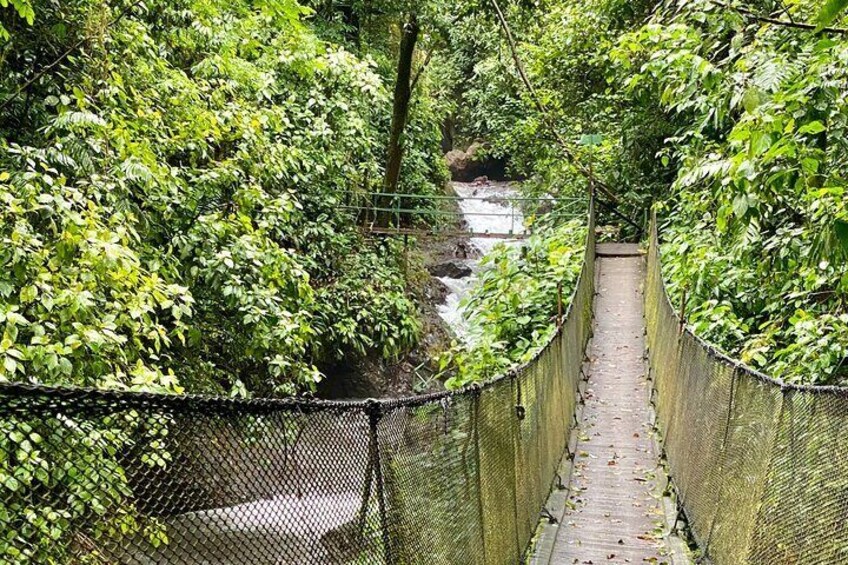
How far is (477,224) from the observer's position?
67.1 ft

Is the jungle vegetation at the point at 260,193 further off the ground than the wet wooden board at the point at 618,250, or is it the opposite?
the jungle vegetation at the point at 260,193

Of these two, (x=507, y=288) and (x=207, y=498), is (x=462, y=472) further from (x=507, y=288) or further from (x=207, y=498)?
(x=507, y=288)

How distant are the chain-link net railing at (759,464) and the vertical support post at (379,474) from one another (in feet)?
4.38

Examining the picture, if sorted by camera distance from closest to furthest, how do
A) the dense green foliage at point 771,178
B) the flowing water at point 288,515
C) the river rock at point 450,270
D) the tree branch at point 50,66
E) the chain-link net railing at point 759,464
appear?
1. the flowing water at point 288,515
2. the chain-link net railing at point 759,464
3. the dense green foliage at point 771,178
4. the tree branch at point 50,66
5. the river rock at point 450,270

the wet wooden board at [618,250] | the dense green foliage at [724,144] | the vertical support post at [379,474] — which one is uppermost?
the dense green foliage at [724,144]

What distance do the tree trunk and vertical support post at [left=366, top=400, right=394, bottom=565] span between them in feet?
36.2

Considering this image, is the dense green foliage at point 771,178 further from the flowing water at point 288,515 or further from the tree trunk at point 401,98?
the tree trunk at point 401,98

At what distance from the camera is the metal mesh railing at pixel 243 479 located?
3.90ft

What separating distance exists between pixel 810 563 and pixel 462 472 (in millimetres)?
1280

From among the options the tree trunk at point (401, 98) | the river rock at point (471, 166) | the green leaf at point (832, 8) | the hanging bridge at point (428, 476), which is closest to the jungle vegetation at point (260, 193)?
the green leaf at point (832, 8)

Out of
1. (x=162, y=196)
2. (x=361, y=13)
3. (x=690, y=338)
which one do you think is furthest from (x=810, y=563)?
(x=361, y=13)

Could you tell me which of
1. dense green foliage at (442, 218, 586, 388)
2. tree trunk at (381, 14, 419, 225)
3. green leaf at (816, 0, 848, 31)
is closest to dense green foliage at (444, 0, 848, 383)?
green leaf at (816, 0, 848, 31)

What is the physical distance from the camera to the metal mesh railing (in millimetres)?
1188

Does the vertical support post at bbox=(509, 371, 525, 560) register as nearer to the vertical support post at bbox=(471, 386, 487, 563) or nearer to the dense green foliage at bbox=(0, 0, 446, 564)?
the vertical support post at bbox=(471, 386, 487, 563)
